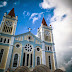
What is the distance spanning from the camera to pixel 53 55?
901 inches

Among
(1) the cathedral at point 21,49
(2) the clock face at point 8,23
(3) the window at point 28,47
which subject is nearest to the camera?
(1) the cathedral at point 21,49

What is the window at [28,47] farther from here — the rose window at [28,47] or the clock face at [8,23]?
the clock face at [8,23]

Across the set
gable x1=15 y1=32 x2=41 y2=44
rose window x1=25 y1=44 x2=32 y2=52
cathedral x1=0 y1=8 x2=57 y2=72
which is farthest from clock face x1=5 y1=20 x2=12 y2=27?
rose window x1=25 y1=44 x2=32 y2=52

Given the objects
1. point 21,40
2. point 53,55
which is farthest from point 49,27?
point 21,40

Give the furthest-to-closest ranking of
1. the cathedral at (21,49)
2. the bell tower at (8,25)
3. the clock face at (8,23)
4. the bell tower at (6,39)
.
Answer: the clock face at (8,23), the bell tower at (8,25), the cathedral at (21,49), the bell tower at (6,39)

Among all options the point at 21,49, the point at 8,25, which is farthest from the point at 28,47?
the point at 8,25

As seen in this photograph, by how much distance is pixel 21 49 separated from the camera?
1980 centimetres

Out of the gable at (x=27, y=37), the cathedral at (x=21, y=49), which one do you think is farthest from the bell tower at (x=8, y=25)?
the gable at (x=27, y=37)

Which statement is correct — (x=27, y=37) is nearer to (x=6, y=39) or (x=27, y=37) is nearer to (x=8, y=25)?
(x=6, y=39)

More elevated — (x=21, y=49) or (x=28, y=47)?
(x=28, y=47)

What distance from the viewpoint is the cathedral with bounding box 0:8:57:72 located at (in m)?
17.7

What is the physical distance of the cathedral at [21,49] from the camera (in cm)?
Result: 1770

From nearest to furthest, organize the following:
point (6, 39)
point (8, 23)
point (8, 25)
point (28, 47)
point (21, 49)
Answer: point (6, 39)
point (21, 49)
point (28, 47)
point (8, 25)
point (8, 23)

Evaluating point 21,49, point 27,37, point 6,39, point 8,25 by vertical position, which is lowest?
point 21,49
